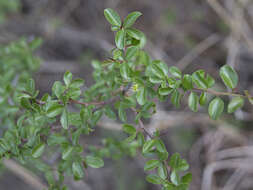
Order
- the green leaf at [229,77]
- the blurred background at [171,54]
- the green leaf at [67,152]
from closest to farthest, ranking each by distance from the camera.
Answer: the green leaf at [229,77]
the green leaf at [67,152]
the blurred background at [171,54]

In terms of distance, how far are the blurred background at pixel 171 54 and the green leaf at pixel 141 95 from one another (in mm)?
1657

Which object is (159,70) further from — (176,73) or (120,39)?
(120,39)

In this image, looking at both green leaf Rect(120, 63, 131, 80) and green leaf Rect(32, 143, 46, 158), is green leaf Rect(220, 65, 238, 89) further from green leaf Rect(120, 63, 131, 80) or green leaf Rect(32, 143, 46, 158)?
green leaf Rect(32, 143, 46, 158)

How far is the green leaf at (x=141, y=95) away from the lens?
1.01 metres

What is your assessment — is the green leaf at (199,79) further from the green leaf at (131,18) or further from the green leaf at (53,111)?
the green leaf at (53,111)

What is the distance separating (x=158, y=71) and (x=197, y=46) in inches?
96.6

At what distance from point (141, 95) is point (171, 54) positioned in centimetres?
248

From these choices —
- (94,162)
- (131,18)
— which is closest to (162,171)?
(94,162)

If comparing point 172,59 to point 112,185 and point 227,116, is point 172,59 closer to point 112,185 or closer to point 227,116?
point 227,116

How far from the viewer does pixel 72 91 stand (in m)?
1.03

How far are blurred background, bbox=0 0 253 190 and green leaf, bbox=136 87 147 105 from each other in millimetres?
1657

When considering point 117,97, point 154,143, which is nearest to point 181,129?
point 117,97

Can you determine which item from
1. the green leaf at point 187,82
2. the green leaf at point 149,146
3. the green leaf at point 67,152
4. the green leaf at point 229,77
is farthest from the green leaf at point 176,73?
the green leaf at point 67,152

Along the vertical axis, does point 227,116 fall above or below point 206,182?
above
